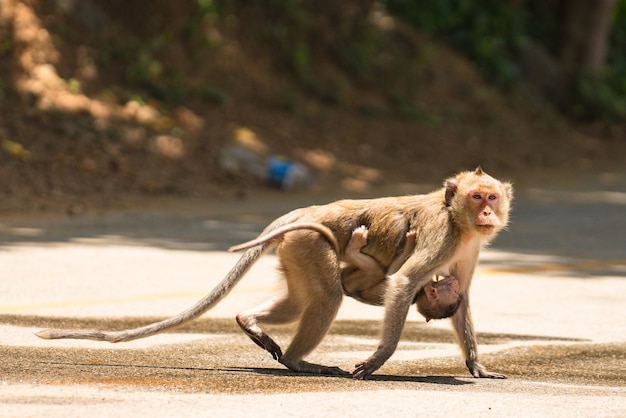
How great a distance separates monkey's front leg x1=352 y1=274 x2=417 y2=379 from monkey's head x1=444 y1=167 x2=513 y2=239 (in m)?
0.53

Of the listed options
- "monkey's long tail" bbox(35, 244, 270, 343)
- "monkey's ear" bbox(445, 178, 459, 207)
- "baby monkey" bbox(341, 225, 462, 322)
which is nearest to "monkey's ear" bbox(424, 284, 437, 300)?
"baby monkey" bbox(341, 225, 462, 322)

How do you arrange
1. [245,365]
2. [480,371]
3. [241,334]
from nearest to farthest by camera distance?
[480,371]
[245,365]
[241,334]

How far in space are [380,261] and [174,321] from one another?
1360mm

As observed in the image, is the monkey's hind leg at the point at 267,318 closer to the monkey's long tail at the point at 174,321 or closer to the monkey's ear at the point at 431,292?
the monkey's long tail at the point at 174,321

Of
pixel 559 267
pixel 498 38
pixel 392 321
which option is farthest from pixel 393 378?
pixel 498 38

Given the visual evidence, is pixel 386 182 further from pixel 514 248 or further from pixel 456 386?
pixel 456 386

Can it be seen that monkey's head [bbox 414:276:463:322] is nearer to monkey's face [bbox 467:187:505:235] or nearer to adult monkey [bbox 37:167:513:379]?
adult monkey [bbox 37:167:513:379]

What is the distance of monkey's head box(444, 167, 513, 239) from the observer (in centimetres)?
769

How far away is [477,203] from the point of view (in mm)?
7730

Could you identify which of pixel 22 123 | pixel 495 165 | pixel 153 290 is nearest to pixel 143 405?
pixel 153 290

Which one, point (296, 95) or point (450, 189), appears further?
point (296, 95)

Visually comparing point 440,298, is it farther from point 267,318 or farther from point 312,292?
point 267,318

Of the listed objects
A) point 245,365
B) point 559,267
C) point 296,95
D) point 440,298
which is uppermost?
point 296,95

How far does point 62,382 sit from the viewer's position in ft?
22.3
